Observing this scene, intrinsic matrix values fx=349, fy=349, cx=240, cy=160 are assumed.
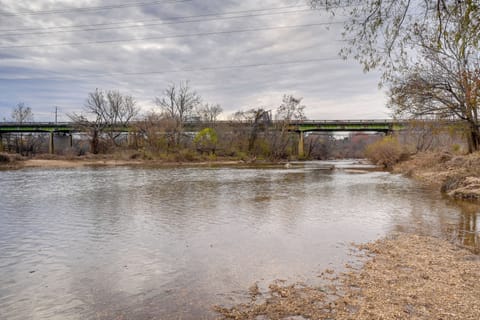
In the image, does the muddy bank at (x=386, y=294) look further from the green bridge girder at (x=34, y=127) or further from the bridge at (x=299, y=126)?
the green bridge girder at (x=34, y=127)

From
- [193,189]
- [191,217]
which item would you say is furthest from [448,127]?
[191,217]

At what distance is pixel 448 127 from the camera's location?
78.8 feet

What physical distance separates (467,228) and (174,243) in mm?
8187

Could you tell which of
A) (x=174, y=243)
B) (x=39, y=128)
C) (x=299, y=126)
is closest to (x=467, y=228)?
(x=174, y=243)

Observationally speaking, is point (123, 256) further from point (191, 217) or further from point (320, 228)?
point (320, 228)

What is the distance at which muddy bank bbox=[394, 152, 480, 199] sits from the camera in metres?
15.8

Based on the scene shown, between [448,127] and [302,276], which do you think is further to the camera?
[448,127]

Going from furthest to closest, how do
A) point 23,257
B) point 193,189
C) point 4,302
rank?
point 193,189
point 23,257
point 4,302

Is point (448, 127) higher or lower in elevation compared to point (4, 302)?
higher

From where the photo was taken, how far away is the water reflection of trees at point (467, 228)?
8.55 meters

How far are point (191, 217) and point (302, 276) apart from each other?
6232mm

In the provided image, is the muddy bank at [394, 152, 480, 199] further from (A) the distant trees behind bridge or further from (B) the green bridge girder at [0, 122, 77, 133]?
(B) the green bridge girder at [0, 122, 77, 133]

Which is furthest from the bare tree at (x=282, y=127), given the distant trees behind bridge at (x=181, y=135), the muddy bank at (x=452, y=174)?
the muddy bank at (x=452, y=174)

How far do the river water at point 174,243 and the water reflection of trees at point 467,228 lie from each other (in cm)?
5
